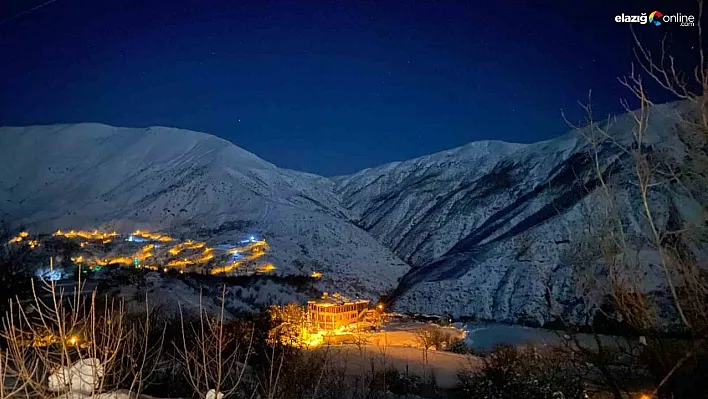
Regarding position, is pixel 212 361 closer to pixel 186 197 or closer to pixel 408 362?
pixel 408 362

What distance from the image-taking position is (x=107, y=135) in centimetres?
5459

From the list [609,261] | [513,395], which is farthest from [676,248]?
[513,395]

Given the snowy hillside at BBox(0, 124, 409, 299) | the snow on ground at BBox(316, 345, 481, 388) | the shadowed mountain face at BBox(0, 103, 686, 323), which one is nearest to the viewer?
the snow on ground at BBox(316, 345, 481, 388)

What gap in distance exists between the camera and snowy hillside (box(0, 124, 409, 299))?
30.1m

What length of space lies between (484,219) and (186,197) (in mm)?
18387

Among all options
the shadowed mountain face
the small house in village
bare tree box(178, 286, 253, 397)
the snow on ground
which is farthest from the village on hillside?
bare tree box(178, 286, 253, 397)

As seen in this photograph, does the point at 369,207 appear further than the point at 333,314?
Yes

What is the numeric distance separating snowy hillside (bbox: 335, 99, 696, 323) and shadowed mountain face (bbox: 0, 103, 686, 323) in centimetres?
9

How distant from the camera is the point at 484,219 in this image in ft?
106

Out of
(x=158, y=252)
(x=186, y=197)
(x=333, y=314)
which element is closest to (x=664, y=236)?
(x=333, y=314)

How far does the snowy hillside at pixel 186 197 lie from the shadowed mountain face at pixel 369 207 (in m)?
0.12

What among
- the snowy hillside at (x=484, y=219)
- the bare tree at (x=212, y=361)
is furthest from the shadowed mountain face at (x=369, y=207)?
the bare tree at (x=212, y=361)

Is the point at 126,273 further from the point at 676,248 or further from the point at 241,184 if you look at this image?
the point at 676,248

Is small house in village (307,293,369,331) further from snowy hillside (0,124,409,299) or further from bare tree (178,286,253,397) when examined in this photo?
bare tree (178,286,253,397)
